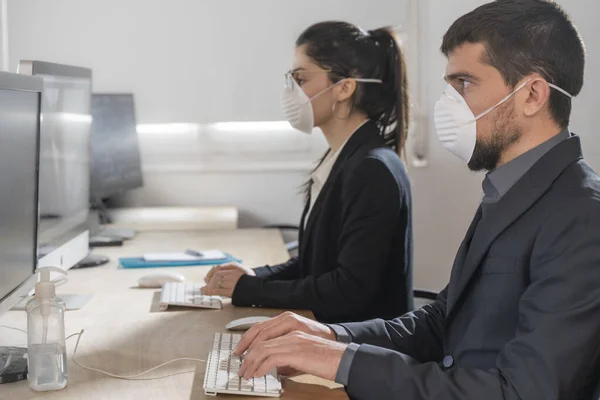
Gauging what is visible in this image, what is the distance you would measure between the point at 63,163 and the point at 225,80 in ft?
4.87

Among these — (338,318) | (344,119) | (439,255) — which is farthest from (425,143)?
(338,318)

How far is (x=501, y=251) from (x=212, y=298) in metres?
0.87

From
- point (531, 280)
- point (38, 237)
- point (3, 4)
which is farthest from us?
point (3, 4)

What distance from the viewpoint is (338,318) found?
72.7 inches

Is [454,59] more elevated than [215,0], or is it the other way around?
[215,0]

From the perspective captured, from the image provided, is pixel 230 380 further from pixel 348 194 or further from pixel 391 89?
pixel 391 89

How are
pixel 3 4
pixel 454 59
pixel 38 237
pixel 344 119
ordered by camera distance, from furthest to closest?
pixel 3 4 < pixel 344 119 < pixel 38 237 < pixel 454 59

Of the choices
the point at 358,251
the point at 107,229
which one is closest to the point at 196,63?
the point at 107,229

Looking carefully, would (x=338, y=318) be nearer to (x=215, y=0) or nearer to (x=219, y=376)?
(x=219, y=376)

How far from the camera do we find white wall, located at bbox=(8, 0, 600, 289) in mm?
3297

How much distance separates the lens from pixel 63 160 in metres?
1.93

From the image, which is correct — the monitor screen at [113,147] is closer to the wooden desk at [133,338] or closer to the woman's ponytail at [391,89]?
the wooden desk at [133,338]

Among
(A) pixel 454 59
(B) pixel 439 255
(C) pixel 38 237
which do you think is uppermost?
(A) pixel 454 59

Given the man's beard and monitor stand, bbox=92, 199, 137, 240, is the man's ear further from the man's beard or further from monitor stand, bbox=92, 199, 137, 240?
monitor stand, bbox=92, 199, 137, 240
